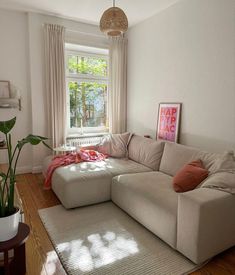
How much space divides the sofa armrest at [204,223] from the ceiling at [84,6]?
9.47ft

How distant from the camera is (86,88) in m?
4.66

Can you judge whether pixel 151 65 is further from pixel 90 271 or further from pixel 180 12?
pixel 90 271

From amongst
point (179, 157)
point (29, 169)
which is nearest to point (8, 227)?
point (179, 157)

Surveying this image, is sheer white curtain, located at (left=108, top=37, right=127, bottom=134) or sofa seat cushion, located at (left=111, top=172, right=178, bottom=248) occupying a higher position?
sheer white curtain, located at (left=108, top=37, right=127, bottom=134)

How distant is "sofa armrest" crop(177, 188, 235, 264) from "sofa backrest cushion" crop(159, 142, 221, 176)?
0.63m

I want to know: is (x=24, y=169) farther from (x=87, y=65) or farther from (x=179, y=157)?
(x=179, y=157)

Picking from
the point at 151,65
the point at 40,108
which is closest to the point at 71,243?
the point at 40,108

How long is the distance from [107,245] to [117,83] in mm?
3262

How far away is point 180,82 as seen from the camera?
Answer: 136 inches

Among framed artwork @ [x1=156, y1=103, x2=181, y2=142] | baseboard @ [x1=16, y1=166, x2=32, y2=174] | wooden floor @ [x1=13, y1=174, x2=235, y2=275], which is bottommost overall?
wooden floor @ [x1=13, y1=174, x2=235, y2=275]

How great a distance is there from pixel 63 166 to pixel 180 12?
109 inches

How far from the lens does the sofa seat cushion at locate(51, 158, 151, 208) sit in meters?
2.74

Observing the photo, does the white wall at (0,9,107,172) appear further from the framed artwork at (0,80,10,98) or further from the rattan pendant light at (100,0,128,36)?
the rattan pendant light at (100,0,128,36)

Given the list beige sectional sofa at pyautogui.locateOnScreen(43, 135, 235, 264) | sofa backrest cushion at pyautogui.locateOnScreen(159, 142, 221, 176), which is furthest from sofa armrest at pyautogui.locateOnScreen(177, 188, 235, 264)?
sofa backrest cushion at pyautogui.locateOnScreen(159, 142, 221, 176)
